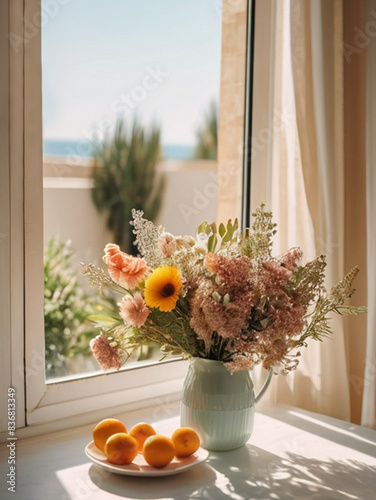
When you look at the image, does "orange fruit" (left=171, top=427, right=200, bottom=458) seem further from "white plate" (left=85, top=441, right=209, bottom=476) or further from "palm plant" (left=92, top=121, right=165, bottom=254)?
"palm plant" (left=92, top=121, right=165, bottom=254)

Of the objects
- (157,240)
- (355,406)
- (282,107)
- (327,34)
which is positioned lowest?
(355,406)

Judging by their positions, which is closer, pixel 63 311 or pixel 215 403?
pixel 215 403

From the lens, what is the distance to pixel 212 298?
1.20 metres

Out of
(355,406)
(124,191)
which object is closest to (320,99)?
(124,191)

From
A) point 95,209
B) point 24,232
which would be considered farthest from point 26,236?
point 95,209

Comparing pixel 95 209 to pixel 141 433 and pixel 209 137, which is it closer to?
pixel 209 137

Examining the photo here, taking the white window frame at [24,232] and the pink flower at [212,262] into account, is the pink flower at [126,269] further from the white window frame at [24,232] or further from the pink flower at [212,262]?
the white window frame at [24,232]

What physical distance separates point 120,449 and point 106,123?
0.73 metres

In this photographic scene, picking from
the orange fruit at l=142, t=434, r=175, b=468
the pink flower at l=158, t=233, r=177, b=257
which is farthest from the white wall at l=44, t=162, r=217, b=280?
the orange fruit at l=142, t=434, r=175, b=468

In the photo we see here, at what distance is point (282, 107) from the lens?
1.70m

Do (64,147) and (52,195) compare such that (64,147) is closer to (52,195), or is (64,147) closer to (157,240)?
(52,195)

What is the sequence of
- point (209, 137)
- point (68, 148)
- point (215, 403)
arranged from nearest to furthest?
point (215, 403)
point (68, 148)
point (209, 137)

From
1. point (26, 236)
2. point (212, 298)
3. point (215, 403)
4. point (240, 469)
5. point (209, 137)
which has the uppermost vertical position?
point (209, 137)

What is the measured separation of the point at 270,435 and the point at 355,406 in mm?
395
